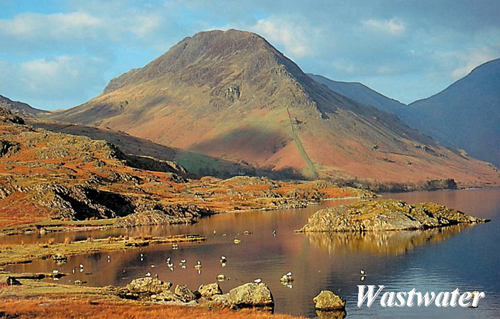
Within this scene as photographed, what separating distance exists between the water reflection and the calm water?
16cm

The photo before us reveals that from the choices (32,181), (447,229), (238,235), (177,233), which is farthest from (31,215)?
(447,229)

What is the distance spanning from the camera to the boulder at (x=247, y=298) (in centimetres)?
6250

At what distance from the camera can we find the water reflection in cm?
9819

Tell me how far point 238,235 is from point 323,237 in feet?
65.9

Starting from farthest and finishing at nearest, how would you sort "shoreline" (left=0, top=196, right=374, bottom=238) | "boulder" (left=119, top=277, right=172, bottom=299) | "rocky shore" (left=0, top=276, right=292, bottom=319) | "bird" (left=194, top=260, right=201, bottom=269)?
"shoreline" (left=0, top=196, right=374, bottom=238)
"bird" (left=194, top=260, right=201, bottom=269)
"boulder" (left=119, top=277, right=172, bottom=299)
"rocky shore" (left=0, top=276, right=292, bottom=319)

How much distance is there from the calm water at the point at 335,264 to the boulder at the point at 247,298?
1562 mm

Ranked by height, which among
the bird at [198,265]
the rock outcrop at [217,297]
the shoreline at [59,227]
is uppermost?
the shoreline at [59,227]

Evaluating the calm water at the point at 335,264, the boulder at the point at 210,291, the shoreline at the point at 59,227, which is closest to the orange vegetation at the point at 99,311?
the boulder at the point at 210,291

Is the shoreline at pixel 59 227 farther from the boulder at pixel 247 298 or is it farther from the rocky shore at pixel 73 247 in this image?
the boulder at pixel 247 298

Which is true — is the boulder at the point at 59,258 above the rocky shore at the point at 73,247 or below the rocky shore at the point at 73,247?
below

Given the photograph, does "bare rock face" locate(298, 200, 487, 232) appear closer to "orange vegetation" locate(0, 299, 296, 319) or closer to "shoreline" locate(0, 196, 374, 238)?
"shoreline" locate(0, 196, 374, 238)

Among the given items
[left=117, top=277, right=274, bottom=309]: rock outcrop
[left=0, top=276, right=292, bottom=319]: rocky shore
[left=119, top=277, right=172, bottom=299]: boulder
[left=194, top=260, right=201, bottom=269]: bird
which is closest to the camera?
[left=0, top=276, right=292, bottom=319]: rocky shore

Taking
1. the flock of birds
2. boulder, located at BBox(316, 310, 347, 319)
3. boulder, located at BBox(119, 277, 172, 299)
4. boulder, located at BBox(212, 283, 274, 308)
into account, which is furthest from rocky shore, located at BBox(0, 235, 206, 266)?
boulder, located at BBox(316, 310, 347, 319)

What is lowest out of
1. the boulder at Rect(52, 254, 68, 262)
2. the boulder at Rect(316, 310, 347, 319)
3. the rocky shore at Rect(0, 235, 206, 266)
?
the boulder at Rect(316, 310, 347, 319)
